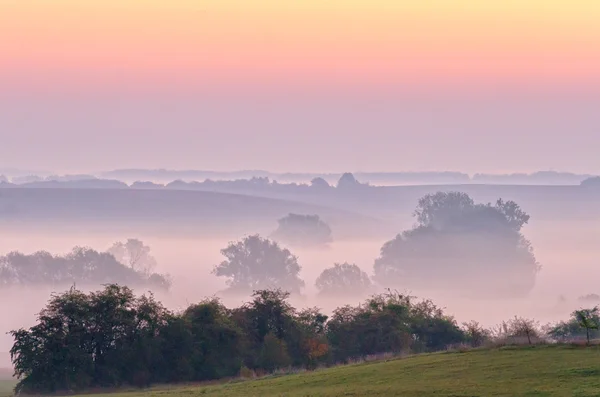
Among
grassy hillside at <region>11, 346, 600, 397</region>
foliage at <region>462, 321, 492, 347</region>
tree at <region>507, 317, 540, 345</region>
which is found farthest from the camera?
foliage at <region>462, 321, 492, 347</region>

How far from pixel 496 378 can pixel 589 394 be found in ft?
23.2

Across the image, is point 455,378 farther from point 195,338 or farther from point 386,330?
point 386,330

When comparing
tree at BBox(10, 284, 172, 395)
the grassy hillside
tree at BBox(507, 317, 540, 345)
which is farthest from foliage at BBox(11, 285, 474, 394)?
tree at BBox(507, 317, 540, 345)

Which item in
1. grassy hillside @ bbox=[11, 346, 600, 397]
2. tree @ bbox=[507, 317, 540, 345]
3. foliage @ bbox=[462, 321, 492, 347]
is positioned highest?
foliage @ bbox=[462, 321, 492, 347]

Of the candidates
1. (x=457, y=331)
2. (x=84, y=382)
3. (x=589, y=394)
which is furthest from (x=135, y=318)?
(x=589, y=394)

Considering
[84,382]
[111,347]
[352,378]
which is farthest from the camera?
[111,347]

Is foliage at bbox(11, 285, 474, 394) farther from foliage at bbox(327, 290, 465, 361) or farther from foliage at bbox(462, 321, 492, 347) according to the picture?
foliage at bbox(462, 321, 492, 347)

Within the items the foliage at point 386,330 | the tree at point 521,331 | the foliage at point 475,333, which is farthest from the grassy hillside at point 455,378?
the foliage at point 386,330

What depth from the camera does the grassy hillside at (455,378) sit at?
166ft

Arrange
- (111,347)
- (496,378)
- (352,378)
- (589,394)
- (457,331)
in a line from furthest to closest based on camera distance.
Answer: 1. (457,331)
2. (111,347)
3. (352,378)
4. (496,378)
5. (589,394)

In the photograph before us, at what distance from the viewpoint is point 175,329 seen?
88250 millimetres

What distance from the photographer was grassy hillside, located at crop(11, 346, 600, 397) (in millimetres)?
50469

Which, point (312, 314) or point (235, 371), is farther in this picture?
point (312, 314)

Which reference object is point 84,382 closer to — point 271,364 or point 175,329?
point 175,329
